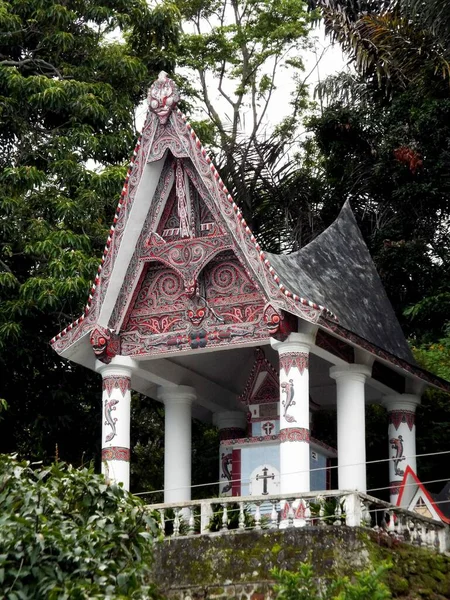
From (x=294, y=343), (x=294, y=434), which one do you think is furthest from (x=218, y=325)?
(x=294, y=434)

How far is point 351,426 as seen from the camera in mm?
23922

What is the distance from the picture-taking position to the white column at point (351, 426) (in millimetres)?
23844

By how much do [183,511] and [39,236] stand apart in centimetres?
617

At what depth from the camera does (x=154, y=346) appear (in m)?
24.2

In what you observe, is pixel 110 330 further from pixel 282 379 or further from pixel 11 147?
pixel 11 147

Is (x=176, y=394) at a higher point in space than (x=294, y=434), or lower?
higher

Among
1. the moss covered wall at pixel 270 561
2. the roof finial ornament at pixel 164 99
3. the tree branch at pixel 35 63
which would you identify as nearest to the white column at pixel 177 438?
the moss covered wall at pixel 270 561

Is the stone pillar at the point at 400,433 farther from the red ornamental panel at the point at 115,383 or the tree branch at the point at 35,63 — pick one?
the tree branch at the point at 35,63

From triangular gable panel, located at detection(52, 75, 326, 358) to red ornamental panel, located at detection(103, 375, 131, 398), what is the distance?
0.39 meters

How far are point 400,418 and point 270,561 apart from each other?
5839 millimetres

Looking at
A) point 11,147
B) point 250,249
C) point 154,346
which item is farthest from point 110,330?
point 11,147

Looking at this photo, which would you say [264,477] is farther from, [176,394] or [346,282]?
[346,282]

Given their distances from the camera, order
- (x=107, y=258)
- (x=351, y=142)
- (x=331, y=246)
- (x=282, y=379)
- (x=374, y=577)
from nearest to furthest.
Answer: (x=374, y=577), (x=282, y=379), (x=107, y=258), (x=331, y=246), (x=351, y=142)

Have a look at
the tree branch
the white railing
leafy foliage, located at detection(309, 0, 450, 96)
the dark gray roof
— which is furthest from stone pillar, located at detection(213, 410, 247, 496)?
leafy foliage, located at detection(309, 0, 450, 96)
